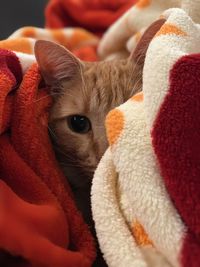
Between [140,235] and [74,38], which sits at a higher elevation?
[140,235]

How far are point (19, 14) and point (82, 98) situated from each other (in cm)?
111

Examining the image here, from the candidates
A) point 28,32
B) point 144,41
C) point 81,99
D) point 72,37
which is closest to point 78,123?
point 81,99

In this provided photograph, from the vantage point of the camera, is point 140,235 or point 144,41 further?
point 144,41

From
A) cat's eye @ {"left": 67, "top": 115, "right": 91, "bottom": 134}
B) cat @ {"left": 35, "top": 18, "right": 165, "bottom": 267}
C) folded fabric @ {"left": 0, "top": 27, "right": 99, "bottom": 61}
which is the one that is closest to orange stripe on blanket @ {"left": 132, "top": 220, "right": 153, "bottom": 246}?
cat @ {"left": 35, "top": 18, "right": 165, "bottom": 267}

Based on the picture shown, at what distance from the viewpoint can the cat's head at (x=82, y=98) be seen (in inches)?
39.2

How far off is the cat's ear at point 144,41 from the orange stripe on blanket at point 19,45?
0.29m

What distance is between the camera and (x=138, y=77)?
1.07 m

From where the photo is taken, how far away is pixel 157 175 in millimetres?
638


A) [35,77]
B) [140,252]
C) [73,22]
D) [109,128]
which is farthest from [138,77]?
[73,22]

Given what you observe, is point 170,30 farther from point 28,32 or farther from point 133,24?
point 28,32

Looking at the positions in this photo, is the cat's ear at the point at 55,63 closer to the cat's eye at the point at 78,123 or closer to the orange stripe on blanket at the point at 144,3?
the cat's eye at the point at 78,123

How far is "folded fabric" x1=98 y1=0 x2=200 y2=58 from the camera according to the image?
4.35 feet

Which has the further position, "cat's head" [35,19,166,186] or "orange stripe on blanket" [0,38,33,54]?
"orange stripe on blanket" [0,38,33,54]

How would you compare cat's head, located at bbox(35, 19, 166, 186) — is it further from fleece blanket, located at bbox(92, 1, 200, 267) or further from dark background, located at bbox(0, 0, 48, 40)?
dark background, located at bbox(0, 0, 48, 40)
